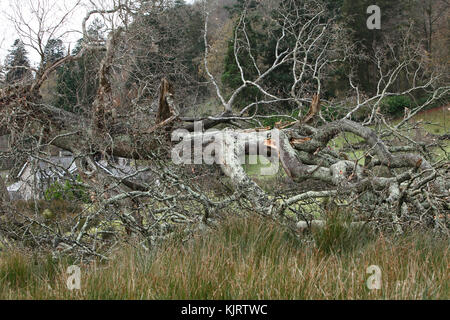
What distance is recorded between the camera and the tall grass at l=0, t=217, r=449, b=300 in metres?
2.55

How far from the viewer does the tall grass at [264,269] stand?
8.36 ft

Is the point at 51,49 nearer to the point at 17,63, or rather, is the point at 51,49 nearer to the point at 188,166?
the point at 17,63

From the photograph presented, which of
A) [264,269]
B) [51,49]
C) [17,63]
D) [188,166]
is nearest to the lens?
[264,269]

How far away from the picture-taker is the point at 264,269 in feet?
8.95

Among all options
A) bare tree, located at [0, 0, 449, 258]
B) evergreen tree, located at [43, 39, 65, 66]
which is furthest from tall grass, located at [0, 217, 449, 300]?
evergreen tree, located at [43, 39, 65, 66]

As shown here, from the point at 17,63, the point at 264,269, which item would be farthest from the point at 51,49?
the point at 264,269

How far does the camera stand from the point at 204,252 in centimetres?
299

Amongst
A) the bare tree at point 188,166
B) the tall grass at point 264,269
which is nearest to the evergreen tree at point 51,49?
the bare tree at point 188,166

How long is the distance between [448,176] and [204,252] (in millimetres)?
2702

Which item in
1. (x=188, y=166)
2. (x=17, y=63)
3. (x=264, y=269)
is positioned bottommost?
(x=264, y=269)

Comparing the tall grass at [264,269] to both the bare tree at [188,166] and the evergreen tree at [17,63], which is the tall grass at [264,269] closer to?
the bare tree at [188,166]

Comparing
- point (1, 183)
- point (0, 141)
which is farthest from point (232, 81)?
point (1, 183)

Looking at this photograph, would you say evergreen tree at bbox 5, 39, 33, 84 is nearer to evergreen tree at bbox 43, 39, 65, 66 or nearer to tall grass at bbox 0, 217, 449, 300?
evergreen tree at bbox 43, 39, 65, 66

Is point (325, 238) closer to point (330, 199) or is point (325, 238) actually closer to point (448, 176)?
point (330, 199)
